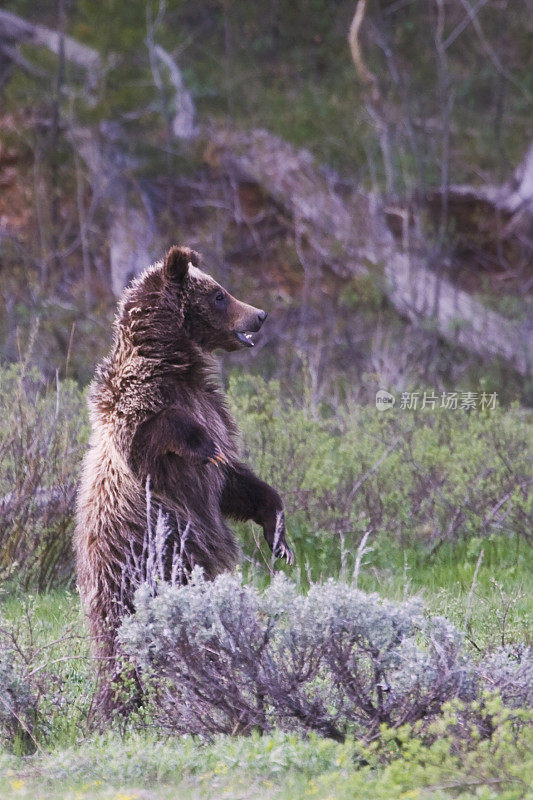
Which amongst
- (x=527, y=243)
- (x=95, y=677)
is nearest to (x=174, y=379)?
(x=95, y=677)

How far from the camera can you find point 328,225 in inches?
538

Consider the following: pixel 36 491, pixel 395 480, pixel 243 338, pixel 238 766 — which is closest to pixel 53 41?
pixel 395 480

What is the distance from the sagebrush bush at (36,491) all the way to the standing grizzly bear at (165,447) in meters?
1.36

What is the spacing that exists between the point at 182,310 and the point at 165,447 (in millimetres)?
787

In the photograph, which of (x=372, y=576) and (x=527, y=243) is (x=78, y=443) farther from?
(x=527, y=243)

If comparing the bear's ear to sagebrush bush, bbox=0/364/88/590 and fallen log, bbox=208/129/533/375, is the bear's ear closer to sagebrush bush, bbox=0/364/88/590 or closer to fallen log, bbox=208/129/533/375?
sagebrush bush, bbox=0/364/88/590

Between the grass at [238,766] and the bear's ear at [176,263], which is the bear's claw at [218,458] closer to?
the bear's ear at [176,263]

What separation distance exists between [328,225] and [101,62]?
3842 millimetres

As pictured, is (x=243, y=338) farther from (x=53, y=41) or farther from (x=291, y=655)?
(x=53, y=41)

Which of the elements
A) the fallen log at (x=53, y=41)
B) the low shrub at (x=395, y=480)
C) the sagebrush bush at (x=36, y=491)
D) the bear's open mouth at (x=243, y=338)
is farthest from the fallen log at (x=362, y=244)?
the bear's open mouth at (x=243, y=338)

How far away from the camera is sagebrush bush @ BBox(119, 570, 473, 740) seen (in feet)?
12.9

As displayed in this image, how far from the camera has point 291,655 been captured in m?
4.18

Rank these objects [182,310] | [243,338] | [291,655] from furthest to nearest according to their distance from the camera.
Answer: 1. [243,338]
2. [182,310]
3. [291,655]

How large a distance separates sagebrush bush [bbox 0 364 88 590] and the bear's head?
1.35 metres
